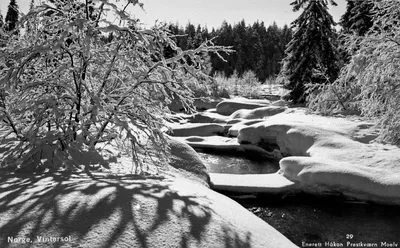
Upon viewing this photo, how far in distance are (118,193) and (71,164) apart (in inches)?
73.8

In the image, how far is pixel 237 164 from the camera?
43.9 feet

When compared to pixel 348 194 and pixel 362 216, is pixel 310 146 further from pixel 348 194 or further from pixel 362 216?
pixel 362 216

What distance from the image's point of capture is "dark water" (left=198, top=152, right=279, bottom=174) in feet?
40.2

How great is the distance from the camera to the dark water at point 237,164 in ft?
40.2

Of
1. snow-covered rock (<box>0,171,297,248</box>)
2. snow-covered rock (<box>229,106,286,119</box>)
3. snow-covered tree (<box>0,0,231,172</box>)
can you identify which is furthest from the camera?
snow-covered rock (<box>229,106,286,119</box>)

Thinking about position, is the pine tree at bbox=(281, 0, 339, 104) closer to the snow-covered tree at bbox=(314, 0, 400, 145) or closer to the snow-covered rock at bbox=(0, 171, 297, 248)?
the snow-covered tree at bbox=(314, 0, 400, 145)

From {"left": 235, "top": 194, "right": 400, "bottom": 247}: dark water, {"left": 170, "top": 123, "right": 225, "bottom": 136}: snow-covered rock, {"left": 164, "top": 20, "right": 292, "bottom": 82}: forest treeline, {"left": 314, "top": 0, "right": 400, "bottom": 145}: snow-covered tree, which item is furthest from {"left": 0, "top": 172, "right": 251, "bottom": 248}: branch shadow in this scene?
{"left": 164, "top": 20, "right": 292, "bottom": 82}: forest treeline

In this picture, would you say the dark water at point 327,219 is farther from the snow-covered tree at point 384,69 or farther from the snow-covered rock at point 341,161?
the snow-covered tree at point 384,69

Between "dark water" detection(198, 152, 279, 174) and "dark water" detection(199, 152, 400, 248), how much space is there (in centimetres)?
405

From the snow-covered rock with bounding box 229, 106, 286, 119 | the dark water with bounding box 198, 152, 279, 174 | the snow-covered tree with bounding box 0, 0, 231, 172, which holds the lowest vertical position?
the dark water with bounding box 198, 152, 279, 174

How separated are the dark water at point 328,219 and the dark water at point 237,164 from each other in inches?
159

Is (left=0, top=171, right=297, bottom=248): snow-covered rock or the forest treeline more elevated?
the forest treeline

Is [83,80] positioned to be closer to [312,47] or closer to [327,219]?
[327,219]

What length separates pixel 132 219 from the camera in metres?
2.71
